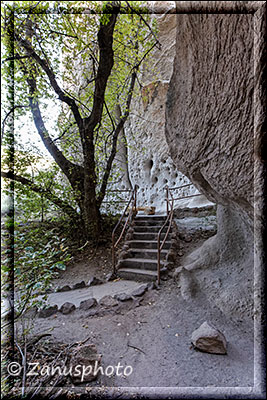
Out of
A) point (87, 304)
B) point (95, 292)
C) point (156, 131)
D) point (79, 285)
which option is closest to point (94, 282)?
point (79, 285)

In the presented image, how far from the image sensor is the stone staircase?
338 centimetres

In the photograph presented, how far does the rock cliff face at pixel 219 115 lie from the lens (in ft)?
3.69

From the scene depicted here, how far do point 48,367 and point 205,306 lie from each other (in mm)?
1728

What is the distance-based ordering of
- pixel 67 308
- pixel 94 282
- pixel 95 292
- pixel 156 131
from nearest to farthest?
pixel 67 308 < pixel 95 292 < pixel 94 282 < pixel 156 131

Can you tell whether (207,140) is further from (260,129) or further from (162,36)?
(162,36)

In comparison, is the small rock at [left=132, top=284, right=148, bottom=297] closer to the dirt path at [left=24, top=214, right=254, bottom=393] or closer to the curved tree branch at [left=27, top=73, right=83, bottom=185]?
the dirt path at [left=24, top=214, right=254, bottom=393]

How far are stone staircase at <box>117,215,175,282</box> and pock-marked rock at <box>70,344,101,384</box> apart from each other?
6.39ft

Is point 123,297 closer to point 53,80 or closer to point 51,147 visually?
point 51,147

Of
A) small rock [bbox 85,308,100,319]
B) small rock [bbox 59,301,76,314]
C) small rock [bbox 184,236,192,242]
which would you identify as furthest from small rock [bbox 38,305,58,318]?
small rock [bbox 184,236,192,242]

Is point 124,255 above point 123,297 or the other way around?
above

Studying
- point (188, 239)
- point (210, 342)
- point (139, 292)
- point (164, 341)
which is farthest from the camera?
point (188, 239)

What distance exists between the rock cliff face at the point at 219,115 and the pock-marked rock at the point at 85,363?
143 cm

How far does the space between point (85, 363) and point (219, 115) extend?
5.99 feet

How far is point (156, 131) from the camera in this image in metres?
7.20
